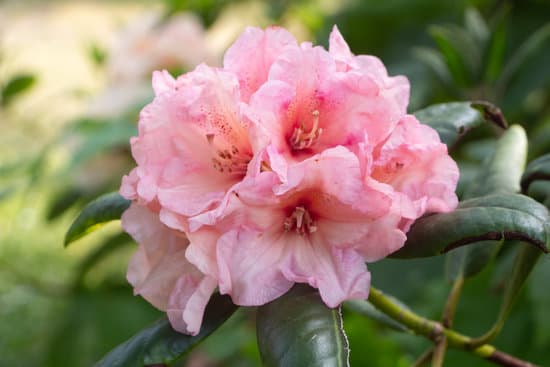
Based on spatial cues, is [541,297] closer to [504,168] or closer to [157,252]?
[504,168]

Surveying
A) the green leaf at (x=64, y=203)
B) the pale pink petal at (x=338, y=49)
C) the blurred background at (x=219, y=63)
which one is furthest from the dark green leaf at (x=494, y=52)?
the green leaf at (x=64, y=203)

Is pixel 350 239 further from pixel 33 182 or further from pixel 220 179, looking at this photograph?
pixel 33 182

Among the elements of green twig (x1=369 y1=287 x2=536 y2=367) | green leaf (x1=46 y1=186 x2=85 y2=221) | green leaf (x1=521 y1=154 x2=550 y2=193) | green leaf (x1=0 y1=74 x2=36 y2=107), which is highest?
green leaf (x1=521 y1=154 x2=550 y2=193)

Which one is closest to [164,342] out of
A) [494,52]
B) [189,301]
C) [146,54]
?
[189,301]

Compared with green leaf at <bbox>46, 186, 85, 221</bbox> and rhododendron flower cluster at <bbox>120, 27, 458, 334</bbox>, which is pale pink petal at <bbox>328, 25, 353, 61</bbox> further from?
green leaf at <bbox>46, 186, 85, 221</bbox>

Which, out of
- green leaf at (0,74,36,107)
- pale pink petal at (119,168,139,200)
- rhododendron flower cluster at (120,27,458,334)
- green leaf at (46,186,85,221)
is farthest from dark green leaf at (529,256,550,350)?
green leaf at (0,74,36,107)

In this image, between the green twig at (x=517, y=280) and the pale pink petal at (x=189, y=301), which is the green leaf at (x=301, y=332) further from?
the green twig at (x=517, y=280)
